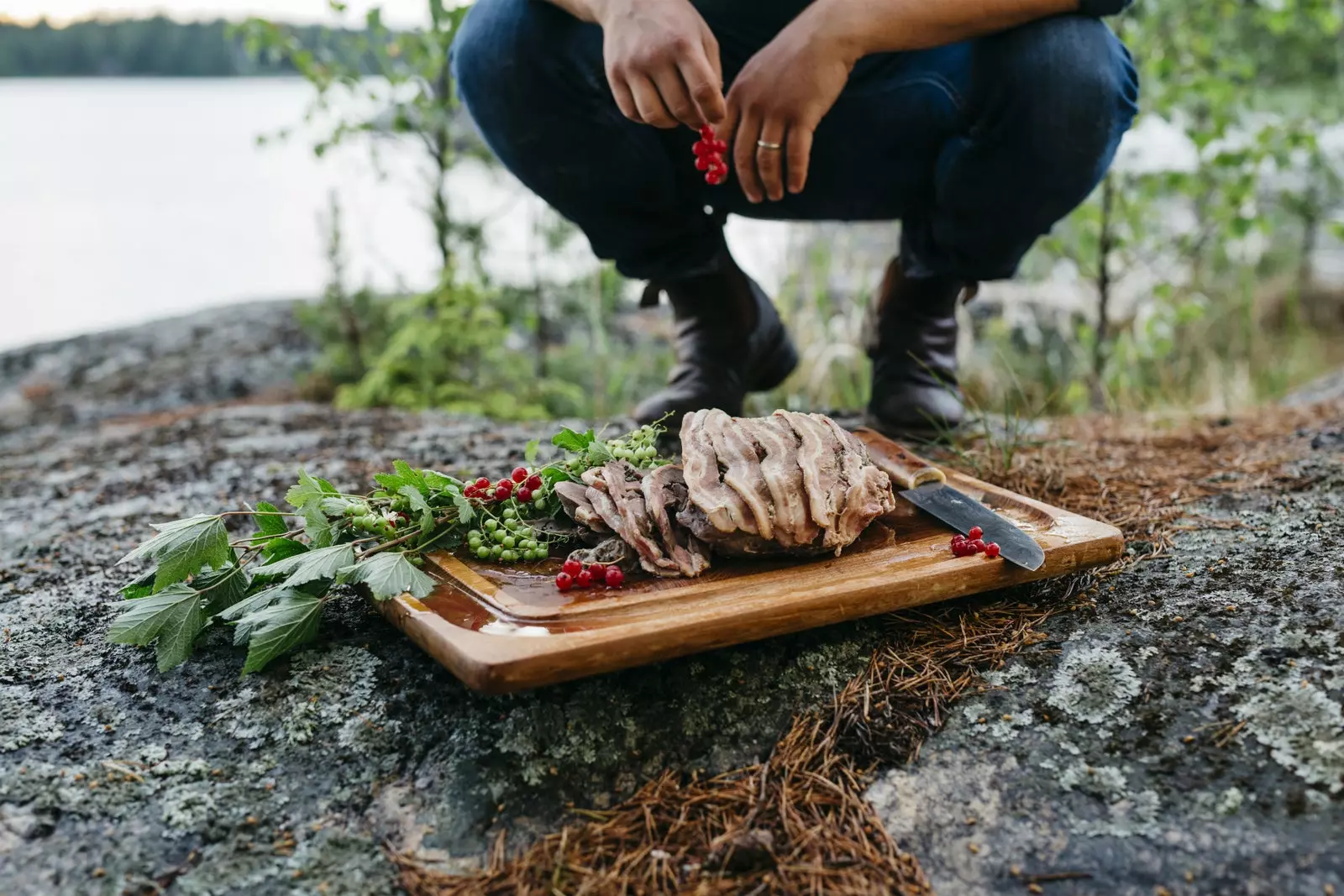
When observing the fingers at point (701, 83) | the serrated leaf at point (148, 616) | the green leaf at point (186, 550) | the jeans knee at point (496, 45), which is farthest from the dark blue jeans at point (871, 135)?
the serrated leaf at point (148, 616)

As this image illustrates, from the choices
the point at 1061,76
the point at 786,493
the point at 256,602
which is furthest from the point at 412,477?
the point at 1061,76

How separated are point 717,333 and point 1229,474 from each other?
144 cm

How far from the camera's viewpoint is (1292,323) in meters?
5.62

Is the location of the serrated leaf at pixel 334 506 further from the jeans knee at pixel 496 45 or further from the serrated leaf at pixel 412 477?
the jeans knee at pixel 496 45

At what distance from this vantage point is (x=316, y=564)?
1.67 meters

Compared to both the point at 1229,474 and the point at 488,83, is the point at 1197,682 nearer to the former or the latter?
the point at 1229,474

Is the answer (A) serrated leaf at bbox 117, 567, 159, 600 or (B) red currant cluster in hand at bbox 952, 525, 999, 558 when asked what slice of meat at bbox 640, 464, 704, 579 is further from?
(A) serrated leaf at bbox 117, 567, 159, 600

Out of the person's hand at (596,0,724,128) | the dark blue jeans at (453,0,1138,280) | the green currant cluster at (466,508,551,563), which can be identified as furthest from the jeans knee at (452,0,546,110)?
the green currant cluster at (466,508,551,563)

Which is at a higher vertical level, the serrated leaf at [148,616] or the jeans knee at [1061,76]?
the jeans knee at [1061,76]

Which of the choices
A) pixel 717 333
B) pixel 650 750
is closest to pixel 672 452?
pixel 717 333

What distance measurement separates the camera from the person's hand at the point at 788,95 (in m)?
2.14

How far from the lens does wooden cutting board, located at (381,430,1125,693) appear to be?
144 cm

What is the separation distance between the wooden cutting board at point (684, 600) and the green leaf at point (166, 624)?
0.36 meters

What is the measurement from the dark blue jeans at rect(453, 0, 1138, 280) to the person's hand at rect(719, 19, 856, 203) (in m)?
0.47
